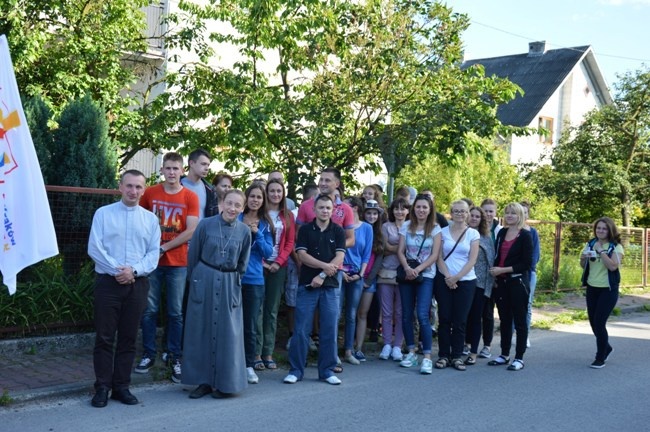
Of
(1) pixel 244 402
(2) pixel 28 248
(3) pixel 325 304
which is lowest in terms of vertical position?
(1) pixel 244 402

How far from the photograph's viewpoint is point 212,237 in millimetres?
6992

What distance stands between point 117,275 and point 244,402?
5.32ft

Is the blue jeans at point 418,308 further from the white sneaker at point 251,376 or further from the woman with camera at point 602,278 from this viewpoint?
the woman with camera at point 602,278

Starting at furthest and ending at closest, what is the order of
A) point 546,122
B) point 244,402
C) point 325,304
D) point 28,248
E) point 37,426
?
point 546,122
point 325,304
point 244,402
point 37,426
point 28,248

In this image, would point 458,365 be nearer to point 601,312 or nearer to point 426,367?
point 426,367

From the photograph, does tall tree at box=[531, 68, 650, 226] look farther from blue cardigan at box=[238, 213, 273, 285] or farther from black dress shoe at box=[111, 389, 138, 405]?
black dress shoe at box=[111, 389, 138, 405]

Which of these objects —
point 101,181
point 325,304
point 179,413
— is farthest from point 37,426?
point 101,181

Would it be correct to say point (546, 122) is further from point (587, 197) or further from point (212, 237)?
point (212, 237)

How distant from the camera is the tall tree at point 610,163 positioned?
2775cm

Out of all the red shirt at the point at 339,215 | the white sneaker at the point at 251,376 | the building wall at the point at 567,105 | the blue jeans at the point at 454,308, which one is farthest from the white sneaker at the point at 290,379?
the building wall at the point at 567,105

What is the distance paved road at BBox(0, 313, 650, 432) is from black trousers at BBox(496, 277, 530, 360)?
343mm

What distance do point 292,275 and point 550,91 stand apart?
33450 millimetres

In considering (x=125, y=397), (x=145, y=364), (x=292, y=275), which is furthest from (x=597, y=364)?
(x=125, y=397)

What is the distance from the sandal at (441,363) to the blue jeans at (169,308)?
3024 mm
